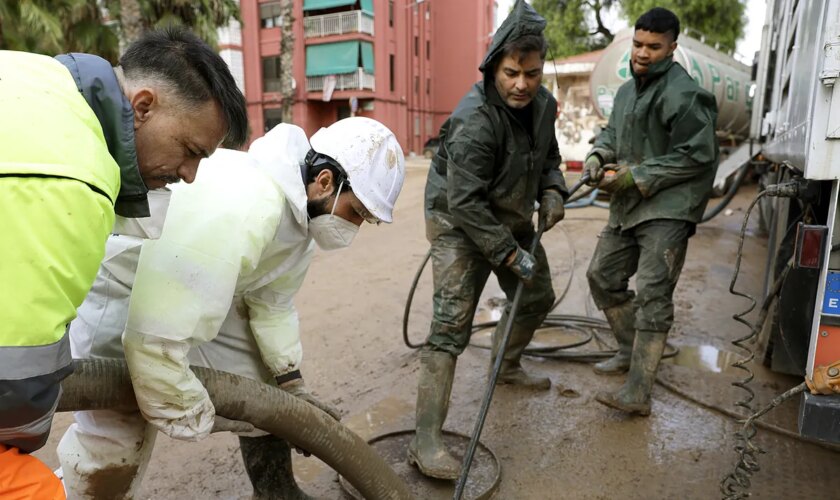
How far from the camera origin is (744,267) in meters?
6.45

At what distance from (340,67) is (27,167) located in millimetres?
25820

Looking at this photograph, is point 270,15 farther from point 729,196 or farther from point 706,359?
point 706,359

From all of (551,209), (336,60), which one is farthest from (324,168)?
(336,60)

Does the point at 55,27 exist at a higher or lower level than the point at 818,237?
higher

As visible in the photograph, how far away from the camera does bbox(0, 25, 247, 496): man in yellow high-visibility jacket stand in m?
0.94

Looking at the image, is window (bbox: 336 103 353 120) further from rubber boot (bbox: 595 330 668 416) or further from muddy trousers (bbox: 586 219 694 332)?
rubber boot (bbox: 595 330 668 416)

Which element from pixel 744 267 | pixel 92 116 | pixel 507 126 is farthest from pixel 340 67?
Answer: pixel 92 116

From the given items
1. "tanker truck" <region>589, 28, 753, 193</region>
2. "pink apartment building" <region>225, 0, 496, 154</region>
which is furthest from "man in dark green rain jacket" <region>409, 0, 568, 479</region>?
"pink apartment building" <region>225, 0, 496, 154</region>

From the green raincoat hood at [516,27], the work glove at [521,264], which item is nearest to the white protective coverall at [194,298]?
the work glove at [521,264]

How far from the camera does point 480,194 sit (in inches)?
109

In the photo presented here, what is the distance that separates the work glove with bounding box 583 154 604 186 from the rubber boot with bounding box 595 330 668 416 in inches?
34.7

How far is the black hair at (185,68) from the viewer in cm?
132

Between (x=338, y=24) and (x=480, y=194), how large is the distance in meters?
24.7

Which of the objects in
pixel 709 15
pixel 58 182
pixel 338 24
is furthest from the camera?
pixel 338 24
